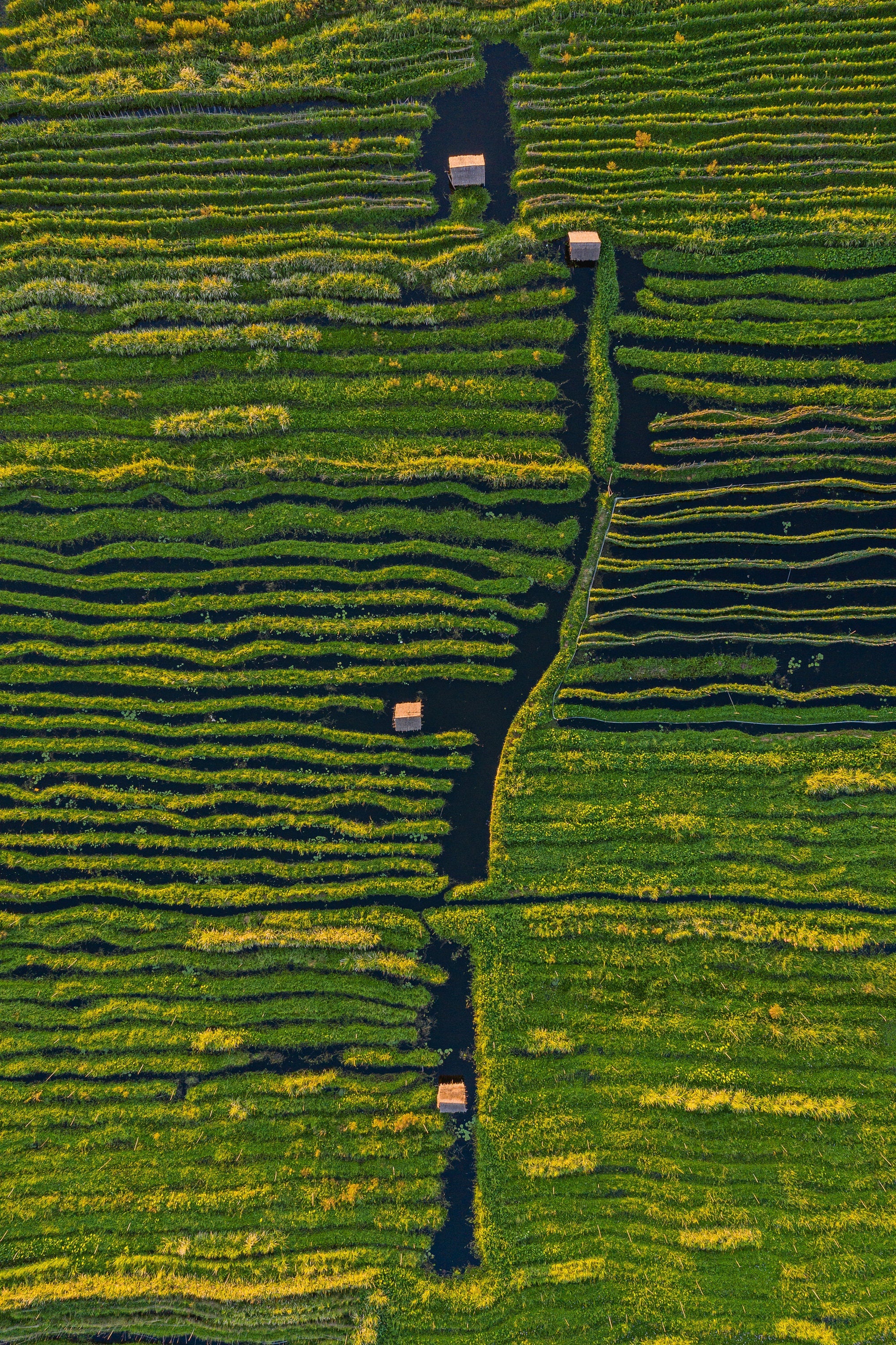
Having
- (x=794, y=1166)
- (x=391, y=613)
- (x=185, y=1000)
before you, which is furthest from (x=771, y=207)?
(x=185, y=1000)

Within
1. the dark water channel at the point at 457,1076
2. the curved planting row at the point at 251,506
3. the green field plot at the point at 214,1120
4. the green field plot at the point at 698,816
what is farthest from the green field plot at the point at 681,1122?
the curved planting row at the point at 251,506

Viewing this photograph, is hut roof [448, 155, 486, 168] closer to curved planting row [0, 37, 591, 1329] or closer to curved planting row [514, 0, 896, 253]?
curved planting row [0, 37, 591, 1329]

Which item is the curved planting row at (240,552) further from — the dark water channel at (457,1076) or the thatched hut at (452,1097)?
the thatched hut at (452,1097)

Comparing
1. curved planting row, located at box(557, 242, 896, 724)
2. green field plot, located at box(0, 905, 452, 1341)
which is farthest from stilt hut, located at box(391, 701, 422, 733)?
green field plot, located at box(0, 905, 452, 1341)

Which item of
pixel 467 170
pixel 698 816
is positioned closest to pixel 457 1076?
pixel 698 816

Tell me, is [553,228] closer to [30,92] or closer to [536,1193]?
[30,92]
